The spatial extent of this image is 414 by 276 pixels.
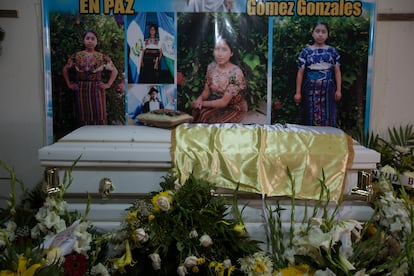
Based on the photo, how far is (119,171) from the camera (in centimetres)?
166

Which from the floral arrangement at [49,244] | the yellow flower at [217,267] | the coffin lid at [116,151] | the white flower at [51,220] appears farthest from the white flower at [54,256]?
the coffin lid at [116,151]

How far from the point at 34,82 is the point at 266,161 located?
5.08 feet

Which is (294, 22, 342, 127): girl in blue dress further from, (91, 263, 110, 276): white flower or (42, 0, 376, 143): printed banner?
(91, 263, 110, 276): white flower

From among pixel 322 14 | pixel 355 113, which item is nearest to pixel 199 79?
pixel 322 14

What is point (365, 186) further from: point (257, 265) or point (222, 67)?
point (222, 67)

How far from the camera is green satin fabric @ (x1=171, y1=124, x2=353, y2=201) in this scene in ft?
5.33

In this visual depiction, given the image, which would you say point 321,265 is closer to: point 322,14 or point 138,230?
point 138,230

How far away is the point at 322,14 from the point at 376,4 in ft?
1.05

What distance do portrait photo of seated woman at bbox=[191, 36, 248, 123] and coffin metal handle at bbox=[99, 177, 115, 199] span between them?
88cm

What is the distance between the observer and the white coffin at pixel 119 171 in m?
1.63

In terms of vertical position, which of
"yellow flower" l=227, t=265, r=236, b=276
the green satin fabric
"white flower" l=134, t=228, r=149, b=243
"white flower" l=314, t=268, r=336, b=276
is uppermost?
the green satin fabric

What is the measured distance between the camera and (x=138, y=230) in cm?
127

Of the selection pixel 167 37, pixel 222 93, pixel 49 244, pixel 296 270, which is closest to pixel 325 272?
pixel 296 270

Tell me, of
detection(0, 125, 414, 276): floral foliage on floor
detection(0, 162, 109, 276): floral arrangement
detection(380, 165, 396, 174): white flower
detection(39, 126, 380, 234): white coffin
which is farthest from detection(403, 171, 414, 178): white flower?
detection(0, 162, 109, 276): floral arrangement
